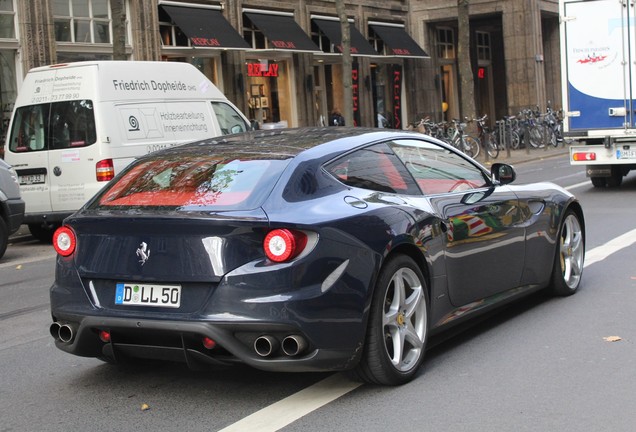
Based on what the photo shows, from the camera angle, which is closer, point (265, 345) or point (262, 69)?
point (265, 345)

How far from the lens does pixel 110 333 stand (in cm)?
514

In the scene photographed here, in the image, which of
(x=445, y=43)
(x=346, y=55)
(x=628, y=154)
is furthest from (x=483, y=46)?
(x=628, y=154)

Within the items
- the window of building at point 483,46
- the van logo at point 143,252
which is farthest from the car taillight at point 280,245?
the window of building at point 483,46

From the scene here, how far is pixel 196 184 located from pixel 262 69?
82.3ft

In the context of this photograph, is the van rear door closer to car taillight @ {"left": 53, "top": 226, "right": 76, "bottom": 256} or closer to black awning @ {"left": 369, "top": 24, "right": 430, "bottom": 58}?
car taillight @ {"left": 53, "top": 226, "right": 76, "bottom": 256}

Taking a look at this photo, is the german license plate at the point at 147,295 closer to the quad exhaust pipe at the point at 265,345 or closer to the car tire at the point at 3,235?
the quad exhaust pipe at the point at 265,345

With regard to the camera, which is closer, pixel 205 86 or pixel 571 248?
pixel 571 248

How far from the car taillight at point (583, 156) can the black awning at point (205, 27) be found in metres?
12.3

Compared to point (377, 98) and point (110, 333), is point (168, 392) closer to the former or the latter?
point (110, 333)

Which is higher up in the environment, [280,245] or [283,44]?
[283,44]

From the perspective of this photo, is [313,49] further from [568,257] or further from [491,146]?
[568,257]

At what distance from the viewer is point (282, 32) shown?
29.9 meters

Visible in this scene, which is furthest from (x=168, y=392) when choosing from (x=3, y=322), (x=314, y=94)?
(x=314, y=94)

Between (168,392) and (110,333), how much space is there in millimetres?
553
